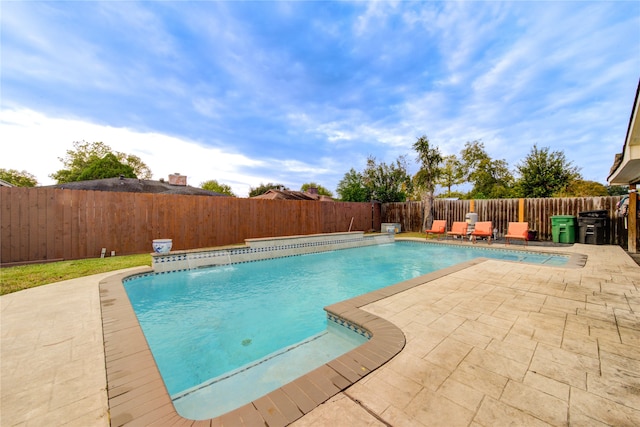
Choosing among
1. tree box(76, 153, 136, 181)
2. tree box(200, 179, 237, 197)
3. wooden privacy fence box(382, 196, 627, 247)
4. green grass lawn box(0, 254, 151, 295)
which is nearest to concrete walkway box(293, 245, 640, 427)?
green grass lawn box(0, 254, 151, 295)

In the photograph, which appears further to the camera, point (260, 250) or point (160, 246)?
point (260, 250)

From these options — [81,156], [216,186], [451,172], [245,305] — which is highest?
[81,156]

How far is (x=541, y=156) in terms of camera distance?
588 inches

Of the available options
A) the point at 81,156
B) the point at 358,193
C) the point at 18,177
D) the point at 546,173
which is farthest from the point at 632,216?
the point at 18,177

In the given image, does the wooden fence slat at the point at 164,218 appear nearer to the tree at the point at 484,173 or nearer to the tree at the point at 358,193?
the tree at the point at 358,193

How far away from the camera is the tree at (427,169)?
13.0m

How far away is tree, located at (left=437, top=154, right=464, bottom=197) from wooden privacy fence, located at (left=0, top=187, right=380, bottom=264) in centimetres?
2113

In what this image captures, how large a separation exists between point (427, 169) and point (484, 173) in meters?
14.9

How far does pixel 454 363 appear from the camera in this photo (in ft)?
6.10

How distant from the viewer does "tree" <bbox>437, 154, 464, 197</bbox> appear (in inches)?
995

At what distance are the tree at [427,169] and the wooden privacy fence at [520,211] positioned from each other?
0.48m

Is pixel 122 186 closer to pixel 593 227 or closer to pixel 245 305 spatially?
pixel 245 305

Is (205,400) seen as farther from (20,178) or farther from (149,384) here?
(20,178)

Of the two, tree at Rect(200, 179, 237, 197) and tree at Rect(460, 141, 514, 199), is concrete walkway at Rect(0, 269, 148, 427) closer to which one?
tree at Rect(460, 141, 514, 199)
